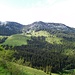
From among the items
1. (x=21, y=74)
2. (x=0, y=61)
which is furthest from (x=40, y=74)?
(x=0, y=61)

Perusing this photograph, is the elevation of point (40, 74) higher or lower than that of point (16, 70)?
lower

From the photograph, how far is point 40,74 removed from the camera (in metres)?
115

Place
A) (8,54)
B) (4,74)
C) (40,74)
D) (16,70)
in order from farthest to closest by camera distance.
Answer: (8,54), (40,74), (16,70), (4,74)

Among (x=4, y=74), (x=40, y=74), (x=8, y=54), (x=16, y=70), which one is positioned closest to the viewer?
(x=4, y=74)

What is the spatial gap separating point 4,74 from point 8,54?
4102cm

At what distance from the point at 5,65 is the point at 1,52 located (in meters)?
24.4

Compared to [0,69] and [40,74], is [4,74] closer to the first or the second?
[0,69]

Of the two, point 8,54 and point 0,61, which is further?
point 8,54

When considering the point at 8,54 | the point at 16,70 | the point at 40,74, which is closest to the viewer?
the point at 16,70

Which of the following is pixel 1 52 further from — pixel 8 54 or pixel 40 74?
pixel 40 74

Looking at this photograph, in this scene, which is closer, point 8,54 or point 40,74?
point 40,74

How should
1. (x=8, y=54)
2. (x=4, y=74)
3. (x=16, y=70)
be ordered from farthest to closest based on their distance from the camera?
(x=8, y=54), (x=16, y=70), (x=4, y=74)

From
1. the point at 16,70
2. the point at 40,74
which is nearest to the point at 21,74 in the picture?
the point at 16,70

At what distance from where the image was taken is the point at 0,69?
88562 mm
